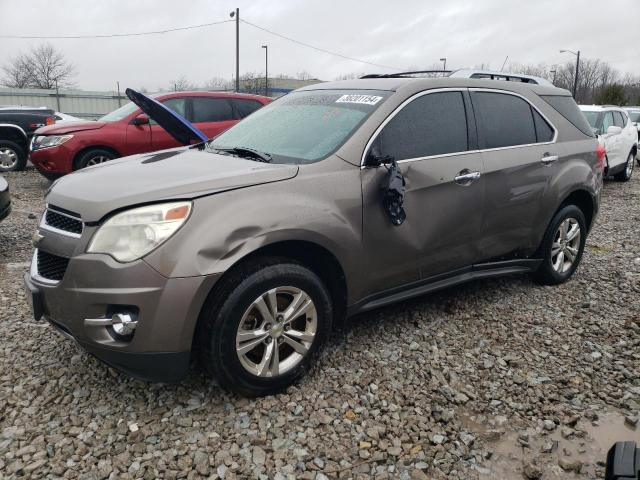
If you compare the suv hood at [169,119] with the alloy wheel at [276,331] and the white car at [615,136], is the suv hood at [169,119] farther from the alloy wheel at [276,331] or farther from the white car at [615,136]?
the white car at [615,136]

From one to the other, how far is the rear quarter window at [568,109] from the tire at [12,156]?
10.2 meters

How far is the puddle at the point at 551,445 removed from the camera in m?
2.41

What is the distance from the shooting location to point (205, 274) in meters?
2.45

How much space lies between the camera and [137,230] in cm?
246

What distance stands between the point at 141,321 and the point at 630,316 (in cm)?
360

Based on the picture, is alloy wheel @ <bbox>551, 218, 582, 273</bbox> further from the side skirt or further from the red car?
the red car

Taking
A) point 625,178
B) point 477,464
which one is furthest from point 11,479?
point 625,178

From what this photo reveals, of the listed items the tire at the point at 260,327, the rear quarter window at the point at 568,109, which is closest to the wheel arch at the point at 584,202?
the rear quarter window at the point at 568,109

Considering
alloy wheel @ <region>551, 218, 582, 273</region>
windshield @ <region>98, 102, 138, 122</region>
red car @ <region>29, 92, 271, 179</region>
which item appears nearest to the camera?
alloy wheel @ <region>551, 218, 582, 273</region>

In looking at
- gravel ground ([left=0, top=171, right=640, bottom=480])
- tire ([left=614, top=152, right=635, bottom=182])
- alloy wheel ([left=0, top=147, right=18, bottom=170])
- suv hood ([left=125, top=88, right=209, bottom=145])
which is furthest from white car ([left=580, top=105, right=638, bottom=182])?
alloy wheel ([left=0, top=147, right=18, bottom=170])

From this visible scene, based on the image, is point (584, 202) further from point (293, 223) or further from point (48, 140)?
point (48, 140)

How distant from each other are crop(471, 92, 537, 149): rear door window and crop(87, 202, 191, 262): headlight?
7.46 feet

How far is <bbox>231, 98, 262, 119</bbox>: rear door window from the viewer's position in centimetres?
922

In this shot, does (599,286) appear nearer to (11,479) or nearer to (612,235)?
(612,235)
